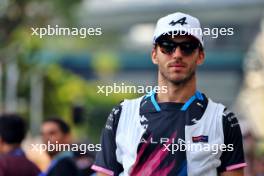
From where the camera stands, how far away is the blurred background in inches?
700

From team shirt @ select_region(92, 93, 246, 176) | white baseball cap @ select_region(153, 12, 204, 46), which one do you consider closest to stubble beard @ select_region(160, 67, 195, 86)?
team shirt @ select_region(92, 93, 246, 176)

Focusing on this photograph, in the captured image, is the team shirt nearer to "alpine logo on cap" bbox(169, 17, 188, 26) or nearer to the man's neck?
the man's neck

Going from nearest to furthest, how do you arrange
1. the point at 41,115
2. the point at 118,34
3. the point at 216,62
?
the point at 41,115 < the point at 216,62 < the point at 118,34

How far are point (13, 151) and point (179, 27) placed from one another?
2762 millimetres

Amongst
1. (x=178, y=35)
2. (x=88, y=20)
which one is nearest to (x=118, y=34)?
(x=88, y=20)

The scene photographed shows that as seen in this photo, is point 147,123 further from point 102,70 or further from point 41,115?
point 102,70

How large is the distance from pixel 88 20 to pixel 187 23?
54.0m

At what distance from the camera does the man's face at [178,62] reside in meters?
5.20

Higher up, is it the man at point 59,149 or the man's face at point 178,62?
the man's face at point 178,62

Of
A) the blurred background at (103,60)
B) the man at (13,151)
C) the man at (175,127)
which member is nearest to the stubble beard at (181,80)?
the man at (175,127)

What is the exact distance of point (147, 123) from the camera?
5207mm

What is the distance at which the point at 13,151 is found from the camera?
7594mm

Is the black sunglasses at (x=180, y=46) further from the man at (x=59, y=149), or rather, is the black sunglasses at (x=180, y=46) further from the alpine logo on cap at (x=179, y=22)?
the man at (x=59, y=149)

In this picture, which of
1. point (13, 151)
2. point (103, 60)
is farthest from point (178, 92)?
point (103, 60)
